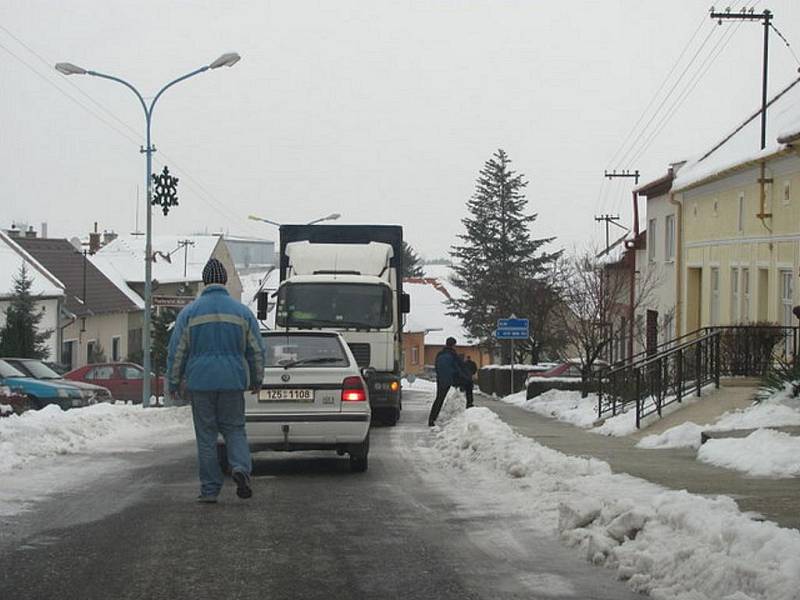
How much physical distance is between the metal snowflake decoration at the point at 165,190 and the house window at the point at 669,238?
1497 cm

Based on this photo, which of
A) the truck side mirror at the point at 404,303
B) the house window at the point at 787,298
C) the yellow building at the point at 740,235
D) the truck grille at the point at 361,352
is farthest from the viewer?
the yellow building at the point at 740,235

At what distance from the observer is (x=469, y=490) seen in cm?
1153

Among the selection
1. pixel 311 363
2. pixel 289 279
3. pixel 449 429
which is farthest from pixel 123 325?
pixel 311 363

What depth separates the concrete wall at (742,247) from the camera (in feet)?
83.7

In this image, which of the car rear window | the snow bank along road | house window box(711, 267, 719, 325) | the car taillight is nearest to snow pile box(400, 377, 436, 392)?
house window box(711, 267, 719, 325)

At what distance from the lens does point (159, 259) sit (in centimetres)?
9312

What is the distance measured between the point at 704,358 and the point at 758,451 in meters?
7.05

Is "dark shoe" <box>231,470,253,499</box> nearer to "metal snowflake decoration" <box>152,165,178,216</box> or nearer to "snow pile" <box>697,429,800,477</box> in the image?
"snow pile" <box>697,429,800,477</box>

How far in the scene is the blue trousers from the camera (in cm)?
1013

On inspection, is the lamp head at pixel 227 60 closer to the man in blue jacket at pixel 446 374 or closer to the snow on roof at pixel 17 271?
the man in blue jacket at pixel 446 374

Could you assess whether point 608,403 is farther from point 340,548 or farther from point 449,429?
point 340,548

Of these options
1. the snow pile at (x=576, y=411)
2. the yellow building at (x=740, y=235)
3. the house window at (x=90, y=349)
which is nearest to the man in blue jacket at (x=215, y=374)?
the snow pile at (x=576, y=411)

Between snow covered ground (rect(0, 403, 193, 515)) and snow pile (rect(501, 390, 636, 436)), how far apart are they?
6708mm

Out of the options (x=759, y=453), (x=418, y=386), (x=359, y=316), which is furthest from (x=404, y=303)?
(x=418, y=386)
